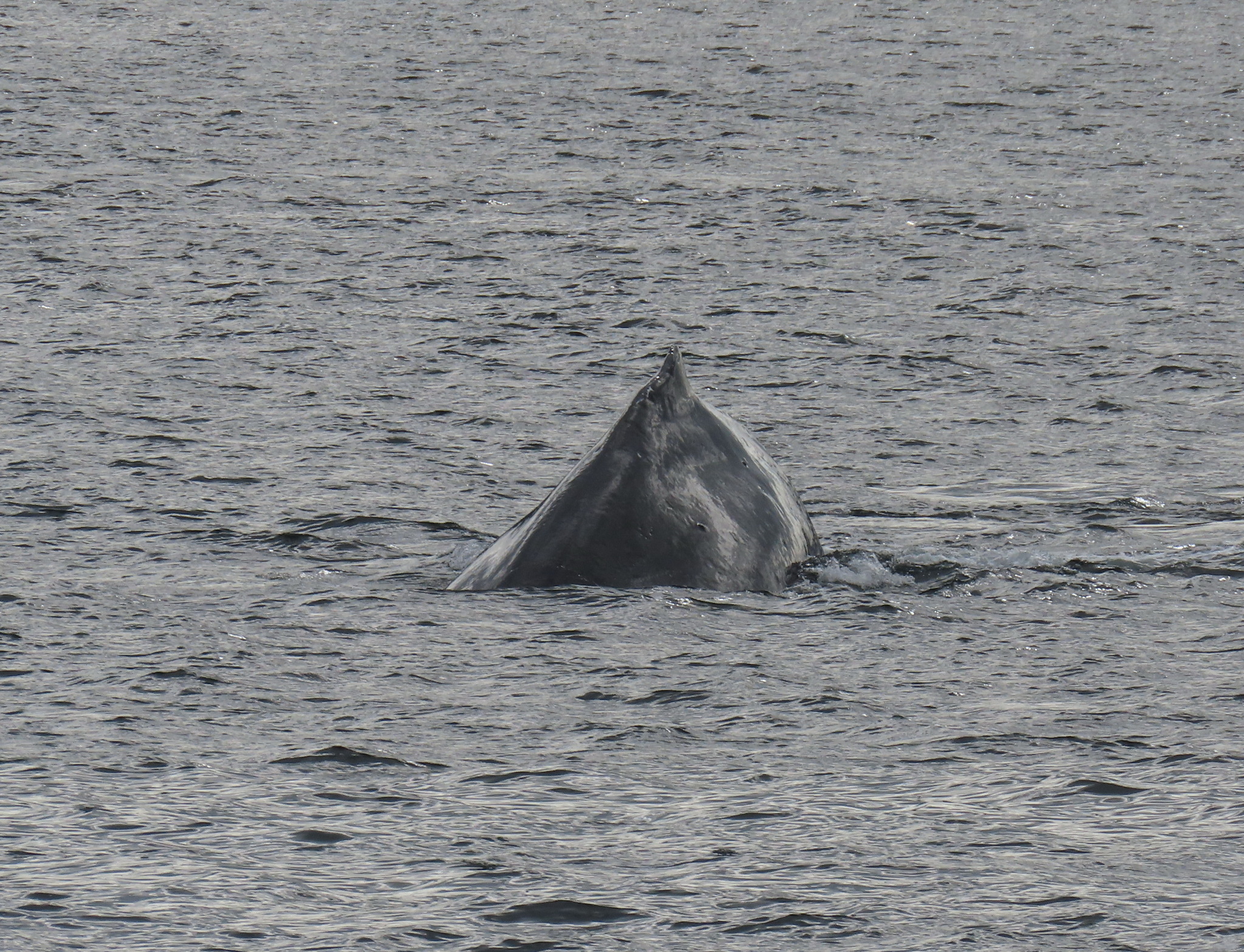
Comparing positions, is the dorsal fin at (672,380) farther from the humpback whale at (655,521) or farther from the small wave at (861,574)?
the small wave at (861,574)

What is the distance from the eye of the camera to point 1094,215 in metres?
18.2

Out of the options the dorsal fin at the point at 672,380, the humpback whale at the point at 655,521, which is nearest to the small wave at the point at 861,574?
the humpback whale at the point at 655,521

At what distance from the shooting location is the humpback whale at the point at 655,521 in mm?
8414

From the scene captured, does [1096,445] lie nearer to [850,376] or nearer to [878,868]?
[850,376]

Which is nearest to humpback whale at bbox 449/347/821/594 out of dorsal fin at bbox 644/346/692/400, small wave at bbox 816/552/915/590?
dorsal fin at bbox 644/346/692/400

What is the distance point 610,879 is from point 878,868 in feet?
2.14

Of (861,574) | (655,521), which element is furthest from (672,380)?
(861,574)

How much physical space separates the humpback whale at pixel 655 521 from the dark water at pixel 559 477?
0.16 m

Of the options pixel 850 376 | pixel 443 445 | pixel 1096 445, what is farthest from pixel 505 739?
pixel 850 376

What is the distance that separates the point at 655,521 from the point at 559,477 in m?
2.23

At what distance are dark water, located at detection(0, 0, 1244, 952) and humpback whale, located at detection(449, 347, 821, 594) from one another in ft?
0.53

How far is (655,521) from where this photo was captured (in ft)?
27.8

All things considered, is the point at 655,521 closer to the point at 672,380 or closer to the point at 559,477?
the point at 672,380

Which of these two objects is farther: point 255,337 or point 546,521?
point 255,337
